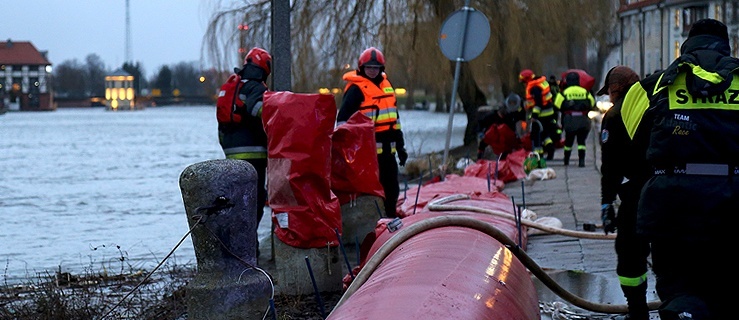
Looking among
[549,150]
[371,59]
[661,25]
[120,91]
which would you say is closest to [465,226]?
[371,59]

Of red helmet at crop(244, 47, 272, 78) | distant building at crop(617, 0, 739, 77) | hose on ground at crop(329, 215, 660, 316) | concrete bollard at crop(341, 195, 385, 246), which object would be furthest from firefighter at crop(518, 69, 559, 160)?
distant building at crop(617, 0, 739, 77)

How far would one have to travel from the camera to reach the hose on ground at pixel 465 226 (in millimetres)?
5656

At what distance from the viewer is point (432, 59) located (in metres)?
24.9

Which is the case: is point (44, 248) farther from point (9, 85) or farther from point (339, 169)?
point (9, 85)

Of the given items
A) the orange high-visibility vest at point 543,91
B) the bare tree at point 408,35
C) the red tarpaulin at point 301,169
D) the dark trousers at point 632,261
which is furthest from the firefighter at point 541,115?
the dark trousers at point 632,261

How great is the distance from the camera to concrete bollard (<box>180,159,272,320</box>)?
580 cm

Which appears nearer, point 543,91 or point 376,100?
point 376,100

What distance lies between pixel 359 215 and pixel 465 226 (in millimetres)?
3628

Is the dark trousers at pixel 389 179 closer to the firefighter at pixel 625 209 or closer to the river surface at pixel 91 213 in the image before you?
the river surface at pixel 91 213

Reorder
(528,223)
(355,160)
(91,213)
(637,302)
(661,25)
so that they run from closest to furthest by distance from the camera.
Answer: (637,302) < (528,223) < (355,160) < (91,213) < (661,25)

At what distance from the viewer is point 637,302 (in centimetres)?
612

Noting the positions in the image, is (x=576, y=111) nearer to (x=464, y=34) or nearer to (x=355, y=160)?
(x=464, y=34)

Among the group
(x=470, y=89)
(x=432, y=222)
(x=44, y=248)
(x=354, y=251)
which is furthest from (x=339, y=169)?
(x=470, y=89)

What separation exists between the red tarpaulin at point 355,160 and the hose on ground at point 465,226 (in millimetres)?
3073
